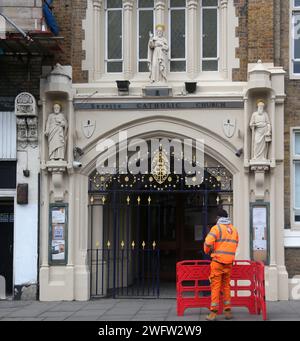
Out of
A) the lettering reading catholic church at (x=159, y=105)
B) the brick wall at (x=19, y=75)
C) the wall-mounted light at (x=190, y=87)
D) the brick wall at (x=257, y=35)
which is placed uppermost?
the brick wall at (x=257, y=35)

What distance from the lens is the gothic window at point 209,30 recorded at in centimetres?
1515

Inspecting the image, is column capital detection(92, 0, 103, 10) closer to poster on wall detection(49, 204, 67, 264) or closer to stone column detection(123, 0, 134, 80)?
stone column detection(123, 0, 134, 80)

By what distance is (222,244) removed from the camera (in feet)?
37.2

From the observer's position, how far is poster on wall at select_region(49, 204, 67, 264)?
14477 mm

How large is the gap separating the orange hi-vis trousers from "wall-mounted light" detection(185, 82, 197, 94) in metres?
4.54

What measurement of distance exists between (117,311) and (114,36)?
611cm

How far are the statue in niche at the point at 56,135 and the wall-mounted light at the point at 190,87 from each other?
265cm

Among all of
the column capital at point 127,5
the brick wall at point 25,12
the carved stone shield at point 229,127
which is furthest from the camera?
the column capital at point 127,5

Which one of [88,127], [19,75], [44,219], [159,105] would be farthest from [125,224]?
[19,75]

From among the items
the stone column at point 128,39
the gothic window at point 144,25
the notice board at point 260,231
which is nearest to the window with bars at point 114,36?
the stone column at point 128,39

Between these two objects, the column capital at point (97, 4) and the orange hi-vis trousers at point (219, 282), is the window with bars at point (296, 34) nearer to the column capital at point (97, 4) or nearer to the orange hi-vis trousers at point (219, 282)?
the column capital at point (97, 4)

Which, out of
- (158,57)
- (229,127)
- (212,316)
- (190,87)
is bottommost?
(212,316)

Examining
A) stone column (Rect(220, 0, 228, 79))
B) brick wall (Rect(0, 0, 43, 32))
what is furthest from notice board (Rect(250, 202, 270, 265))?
brick wall (Rect(0, 0, 43, 32))

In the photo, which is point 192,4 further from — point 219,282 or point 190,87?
point 219,282
